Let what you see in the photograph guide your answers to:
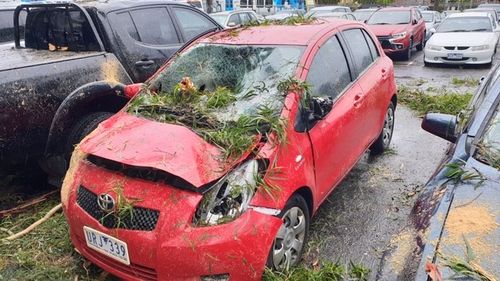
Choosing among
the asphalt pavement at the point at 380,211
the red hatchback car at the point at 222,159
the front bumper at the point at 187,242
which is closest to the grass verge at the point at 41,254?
the red hatchback car at the point at 222,159

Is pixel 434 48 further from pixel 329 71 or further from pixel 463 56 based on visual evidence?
pixel 329 71

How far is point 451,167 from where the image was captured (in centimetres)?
270

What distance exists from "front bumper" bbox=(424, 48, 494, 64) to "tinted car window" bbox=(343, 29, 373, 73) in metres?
8.32

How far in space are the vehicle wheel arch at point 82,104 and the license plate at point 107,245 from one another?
1.46m

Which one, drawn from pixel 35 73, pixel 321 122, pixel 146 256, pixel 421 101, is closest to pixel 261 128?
pixel 321 122

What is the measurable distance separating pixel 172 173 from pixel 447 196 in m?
1.61

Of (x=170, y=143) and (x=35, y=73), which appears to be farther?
(x=35, y=73)

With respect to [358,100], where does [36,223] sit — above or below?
below

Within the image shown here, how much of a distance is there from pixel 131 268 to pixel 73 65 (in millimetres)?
2387

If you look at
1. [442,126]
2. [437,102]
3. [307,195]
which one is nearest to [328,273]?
[307,195]

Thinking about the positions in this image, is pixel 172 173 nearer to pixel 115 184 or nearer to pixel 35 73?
pixel 115 184

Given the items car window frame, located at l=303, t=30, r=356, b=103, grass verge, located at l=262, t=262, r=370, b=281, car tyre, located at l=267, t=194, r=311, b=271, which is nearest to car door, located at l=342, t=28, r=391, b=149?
car window frame, located at l=303, t=30, r=356, b=103

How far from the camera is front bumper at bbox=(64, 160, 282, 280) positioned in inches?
101

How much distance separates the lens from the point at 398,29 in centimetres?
1369
